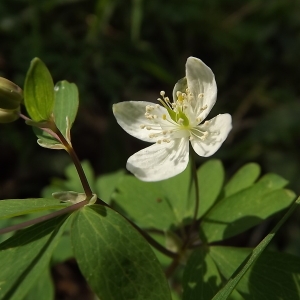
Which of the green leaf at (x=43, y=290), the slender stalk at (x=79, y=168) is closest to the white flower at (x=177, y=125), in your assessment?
the slender stalk at (x=79, y=168)

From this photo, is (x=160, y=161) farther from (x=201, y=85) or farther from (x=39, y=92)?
(x=39, y=92)

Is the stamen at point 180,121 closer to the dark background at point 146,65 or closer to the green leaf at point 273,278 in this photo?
the green leaf at point 273,278

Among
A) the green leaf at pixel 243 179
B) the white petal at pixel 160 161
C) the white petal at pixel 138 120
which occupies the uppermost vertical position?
the white petal at pixel 138 120

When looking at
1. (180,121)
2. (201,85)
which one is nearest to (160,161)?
(180,121)

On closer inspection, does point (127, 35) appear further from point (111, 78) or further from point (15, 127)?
point (15, 127)

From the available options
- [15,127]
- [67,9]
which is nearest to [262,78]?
[67,9]

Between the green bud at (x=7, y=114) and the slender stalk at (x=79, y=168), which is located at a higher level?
the green bud at (x=7, y=114)
